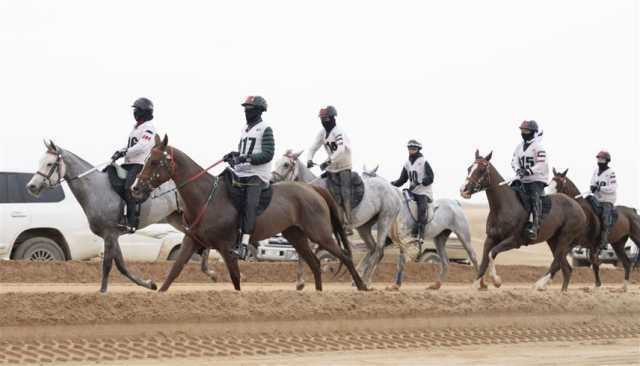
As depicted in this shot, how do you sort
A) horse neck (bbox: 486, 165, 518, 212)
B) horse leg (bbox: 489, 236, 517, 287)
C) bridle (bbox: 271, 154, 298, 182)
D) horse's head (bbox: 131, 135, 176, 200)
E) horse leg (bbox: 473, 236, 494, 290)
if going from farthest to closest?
bridle (bbox: 271, 154, 298, 182) → horse neck (bbox: 486, 165, 518, 212) → horse leg (bbox: 489, 236, 517, 287) → horse leg (bbox: 473, 236, 494, 290) → horse's head (bbox: 131, 135, 176, 200)

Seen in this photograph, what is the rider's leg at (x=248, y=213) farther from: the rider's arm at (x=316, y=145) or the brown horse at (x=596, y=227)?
the brown horse at (x=596, y=227)

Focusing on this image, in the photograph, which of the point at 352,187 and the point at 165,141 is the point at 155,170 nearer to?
the point at 165,141

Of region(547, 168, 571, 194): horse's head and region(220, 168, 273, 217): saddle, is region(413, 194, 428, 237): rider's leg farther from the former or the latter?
region(220, 168, 273, 217): saddle

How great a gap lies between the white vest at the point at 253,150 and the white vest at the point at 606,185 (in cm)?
1015

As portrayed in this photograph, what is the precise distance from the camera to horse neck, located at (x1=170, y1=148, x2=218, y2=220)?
15.8 m

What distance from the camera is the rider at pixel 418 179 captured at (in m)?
22.7

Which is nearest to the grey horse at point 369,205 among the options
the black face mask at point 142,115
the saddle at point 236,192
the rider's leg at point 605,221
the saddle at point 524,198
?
the saddle at point 524,198

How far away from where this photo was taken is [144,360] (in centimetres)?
1166

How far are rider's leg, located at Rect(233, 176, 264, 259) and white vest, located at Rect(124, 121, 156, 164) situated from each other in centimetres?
151

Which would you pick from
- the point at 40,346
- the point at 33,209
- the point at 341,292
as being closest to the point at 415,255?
the point at 33,209

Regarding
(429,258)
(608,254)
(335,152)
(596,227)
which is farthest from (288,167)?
(608,254)

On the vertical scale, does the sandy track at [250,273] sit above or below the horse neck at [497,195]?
below

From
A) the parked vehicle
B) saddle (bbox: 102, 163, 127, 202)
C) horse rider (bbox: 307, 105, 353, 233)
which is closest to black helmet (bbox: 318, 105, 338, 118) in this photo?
horse rider (bbox: 307, 105, 353, 233)

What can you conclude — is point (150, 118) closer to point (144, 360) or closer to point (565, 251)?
point (144, 360)
